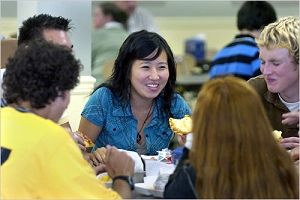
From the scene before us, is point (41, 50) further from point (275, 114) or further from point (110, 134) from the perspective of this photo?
point (275, 114)

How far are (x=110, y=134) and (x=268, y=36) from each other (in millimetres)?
921

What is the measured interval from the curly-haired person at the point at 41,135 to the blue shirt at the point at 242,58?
298cm

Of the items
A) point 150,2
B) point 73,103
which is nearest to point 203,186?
point 73,103

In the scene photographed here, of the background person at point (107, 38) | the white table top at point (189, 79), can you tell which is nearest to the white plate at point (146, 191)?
the background person at point (107, 38)

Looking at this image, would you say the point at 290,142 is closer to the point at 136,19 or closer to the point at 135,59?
the point at 135,59

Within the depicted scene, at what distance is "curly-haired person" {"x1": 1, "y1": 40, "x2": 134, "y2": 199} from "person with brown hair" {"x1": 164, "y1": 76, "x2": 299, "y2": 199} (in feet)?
1.02

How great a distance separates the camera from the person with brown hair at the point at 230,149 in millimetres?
2123

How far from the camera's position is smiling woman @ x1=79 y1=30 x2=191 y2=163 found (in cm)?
337

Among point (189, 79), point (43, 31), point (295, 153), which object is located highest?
point (43, 31)

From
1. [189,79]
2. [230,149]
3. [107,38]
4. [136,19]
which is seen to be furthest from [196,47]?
[230,149]

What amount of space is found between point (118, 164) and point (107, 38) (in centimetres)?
450

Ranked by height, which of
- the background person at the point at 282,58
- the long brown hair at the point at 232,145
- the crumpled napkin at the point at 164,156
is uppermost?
the background person at the point at 282,58

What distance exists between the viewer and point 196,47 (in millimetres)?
10391

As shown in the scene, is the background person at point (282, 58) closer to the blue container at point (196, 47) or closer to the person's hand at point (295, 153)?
the person's hand at point (295, 153)
